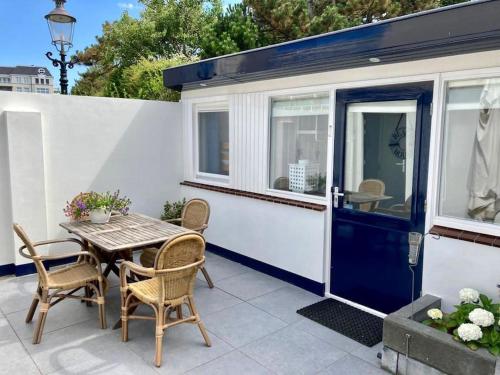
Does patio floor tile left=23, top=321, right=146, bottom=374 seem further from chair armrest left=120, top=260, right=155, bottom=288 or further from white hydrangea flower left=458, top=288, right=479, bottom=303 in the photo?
white hydrangea flower left=458, top=288, right=479, bottom=303

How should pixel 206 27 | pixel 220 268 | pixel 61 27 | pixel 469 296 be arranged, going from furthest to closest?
1. pixel 206 27
2. pixel 61 27
3. pixel 220 268
4. pixel 469 296

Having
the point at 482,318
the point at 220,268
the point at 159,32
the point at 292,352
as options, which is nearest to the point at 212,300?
the point at 220,268

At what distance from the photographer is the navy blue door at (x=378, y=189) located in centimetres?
340

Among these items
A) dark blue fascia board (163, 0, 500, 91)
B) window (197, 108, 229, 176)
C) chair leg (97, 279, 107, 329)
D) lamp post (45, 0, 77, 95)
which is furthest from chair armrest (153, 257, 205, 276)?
lamp post (45, 0, 77, 95)

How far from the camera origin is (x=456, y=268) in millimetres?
3100

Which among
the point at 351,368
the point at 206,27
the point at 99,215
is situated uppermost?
the point at 206,27

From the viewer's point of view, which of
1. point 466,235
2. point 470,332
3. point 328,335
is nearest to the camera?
point 470,332

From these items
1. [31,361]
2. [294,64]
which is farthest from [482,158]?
[31,361]

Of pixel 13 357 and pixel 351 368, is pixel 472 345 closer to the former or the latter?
pixel 351 368

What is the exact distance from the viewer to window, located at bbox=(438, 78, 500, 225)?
117 inches

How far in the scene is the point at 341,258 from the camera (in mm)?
4027

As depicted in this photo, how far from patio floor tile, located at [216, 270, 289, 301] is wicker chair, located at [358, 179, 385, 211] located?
1347 millimetres

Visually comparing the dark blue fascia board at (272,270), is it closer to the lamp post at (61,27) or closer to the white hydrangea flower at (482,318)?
the white hydrangea flower at (482,318)

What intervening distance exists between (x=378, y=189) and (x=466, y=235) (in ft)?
2.96
